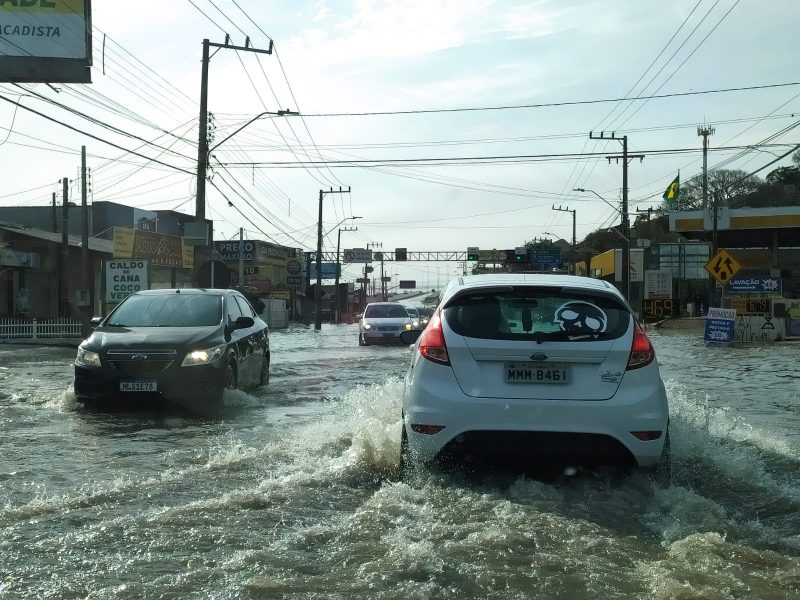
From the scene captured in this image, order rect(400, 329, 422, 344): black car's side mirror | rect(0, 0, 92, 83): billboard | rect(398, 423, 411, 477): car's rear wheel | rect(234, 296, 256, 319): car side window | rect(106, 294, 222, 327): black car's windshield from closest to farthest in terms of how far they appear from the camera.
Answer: rect(398, 423, 411, 477): car's rear wheel, rect(400, 329, 422, 344): black car's side mirror, rect(106, 294, 222, 327): black car's windshield, rect(234, 296, 256, 319): car side window, rect(0, 0, 92, 83): billboard

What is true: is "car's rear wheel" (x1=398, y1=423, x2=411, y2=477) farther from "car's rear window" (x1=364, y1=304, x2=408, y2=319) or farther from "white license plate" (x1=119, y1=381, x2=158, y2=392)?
"car's rear window" (x1=364, y1=304, x2=408, y2=319)

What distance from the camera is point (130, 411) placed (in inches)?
400

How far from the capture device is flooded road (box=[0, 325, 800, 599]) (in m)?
4.05

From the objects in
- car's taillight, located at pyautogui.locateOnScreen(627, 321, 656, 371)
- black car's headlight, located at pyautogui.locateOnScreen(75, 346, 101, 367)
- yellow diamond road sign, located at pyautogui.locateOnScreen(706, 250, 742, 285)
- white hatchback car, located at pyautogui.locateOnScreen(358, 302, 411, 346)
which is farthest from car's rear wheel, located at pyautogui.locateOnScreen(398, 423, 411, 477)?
yellow diamond road sign, located at pyautogui.locateOnScreen(706, 250, 742, 285)

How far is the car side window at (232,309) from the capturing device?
11.4 m

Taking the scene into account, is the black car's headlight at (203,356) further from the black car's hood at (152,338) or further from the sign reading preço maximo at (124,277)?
the sign reading preço maximo at (124,277)

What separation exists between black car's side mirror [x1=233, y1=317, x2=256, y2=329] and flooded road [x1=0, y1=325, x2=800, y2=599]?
7.52 feet

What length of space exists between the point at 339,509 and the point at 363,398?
5.20 metres

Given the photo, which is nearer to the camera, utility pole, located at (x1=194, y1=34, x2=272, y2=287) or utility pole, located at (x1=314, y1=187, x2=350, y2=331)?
utility pole, located at (x1=194, y1=34, x2=272, y2=287)

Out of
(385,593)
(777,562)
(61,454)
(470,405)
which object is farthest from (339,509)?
(61,454)

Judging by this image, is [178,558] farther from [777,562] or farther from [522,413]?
[777,562]

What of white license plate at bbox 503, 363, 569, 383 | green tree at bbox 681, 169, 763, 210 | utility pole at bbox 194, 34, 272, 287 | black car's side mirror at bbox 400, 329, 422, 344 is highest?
green tree at bbox 681, 169, 763, 210

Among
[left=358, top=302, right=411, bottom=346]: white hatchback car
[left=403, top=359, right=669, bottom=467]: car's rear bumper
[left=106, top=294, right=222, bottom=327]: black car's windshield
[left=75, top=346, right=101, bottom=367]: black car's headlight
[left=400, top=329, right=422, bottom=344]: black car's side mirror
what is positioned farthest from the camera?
[left=358, top=302, right=411, bottom=346]: white hatchback car

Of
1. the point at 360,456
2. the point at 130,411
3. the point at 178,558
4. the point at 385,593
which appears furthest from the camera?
the point at 130,411
